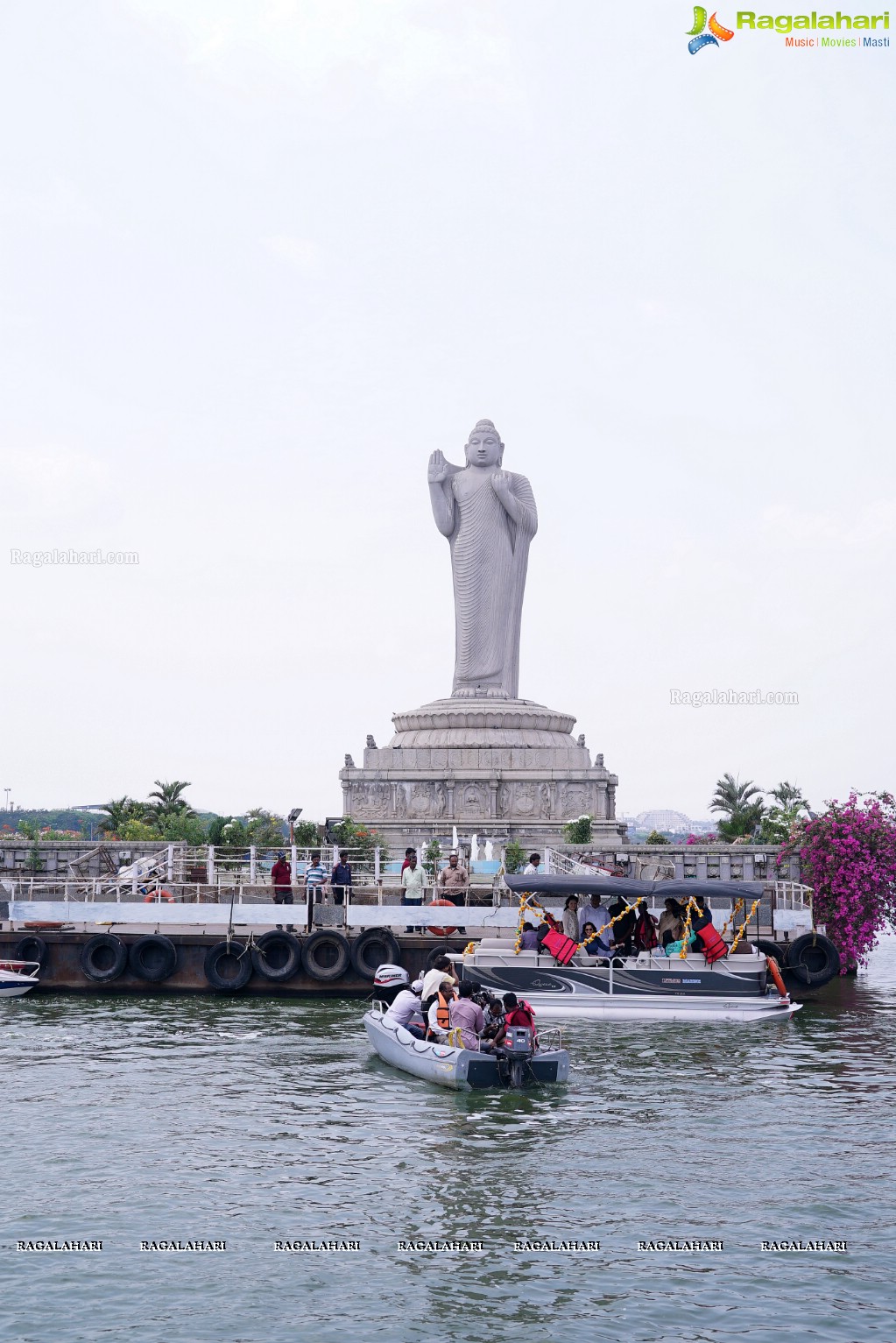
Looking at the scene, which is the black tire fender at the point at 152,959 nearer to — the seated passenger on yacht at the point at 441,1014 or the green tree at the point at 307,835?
the seated passenger on yacht at the point at 441,1014

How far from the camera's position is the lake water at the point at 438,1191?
1260 cm

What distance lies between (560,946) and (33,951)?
443 inches

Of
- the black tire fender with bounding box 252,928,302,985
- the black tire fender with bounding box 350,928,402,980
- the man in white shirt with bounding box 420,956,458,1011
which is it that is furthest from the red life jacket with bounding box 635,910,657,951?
the black tire fender with bounding box 252,928,302,985

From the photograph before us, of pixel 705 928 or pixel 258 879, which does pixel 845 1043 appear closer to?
pixel 705 928

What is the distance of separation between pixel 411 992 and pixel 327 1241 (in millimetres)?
9176

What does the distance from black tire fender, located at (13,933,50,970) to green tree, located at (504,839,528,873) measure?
16614mm

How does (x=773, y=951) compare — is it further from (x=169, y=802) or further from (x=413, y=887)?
(x=169, y=802)

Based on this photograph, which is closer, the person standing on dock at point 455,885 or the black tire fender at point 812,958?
the black tire fender at point 812,958

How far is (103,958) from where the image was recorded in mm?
30797

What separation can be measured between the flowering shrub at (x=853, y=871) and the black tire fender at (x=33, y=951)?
18.3m

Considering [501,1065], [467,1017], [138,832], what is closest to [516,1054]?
[501,1065]

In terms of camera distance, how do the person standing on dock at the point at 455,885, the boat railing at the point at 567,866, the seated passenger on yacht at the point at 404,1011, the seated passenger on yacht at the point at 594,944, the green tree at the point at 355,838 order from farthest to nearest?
the green tree at the point at 355,838
the boat railing at the point at 567,866
the person standing on dock at the point at 455,885
the seated passenger on yacht at the point at 594,944
the seated passenger on yacht at the point at 404,1011

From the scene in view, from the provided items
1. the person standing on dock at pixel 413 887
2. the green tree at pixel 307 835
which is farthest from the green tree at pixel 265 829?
the person standing on dock at pixel 413 887

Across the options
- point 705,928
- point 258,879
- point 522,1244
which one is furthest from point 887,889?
point 522,1244
